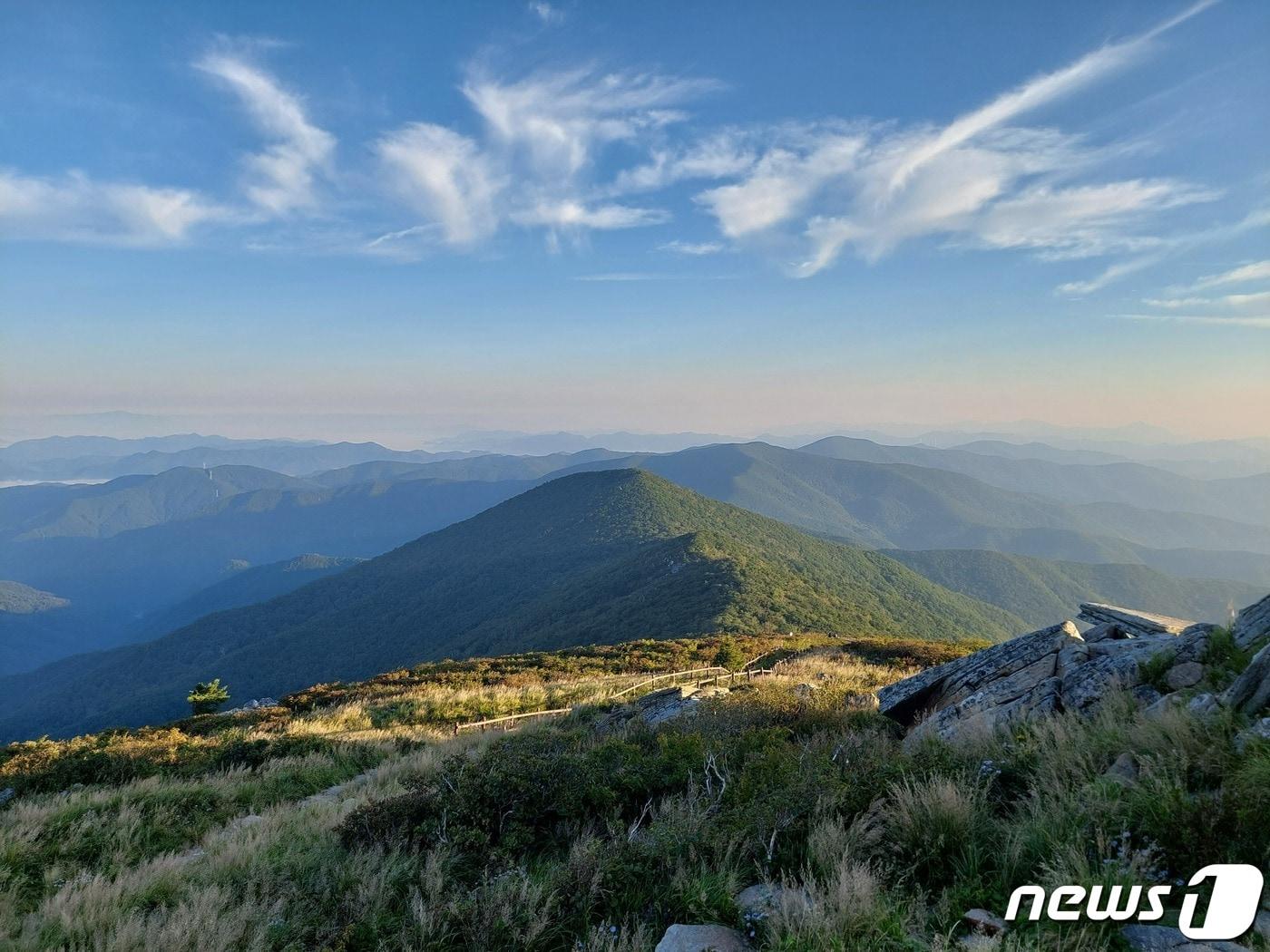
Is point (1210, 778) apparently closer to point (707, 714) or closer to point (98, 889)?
point (707, 714)

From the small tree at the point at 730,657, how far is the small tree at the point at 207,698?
22.3m

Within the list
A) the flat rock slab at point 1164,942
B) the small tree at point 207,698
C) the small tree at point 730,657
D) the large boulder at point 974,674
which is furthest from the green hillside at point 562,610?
the flat rock slab at point 1164,942

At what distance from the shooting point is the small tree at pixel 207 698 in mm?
25188

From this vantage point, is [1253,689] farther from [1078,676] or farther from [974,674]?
[974,674]

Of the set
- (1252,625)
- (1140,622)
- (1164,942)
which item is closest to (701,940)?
(1164,942)

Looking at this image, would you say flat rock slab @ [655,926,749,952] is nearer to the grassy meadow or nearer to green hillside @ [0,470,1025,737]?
the grassy meadow

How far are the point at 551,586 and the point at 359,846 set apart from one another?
142894 mm

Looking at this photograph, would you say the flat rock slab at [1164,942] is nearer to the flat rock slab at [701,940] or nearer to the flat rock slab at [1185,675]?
the flat rock slab at [701,940]

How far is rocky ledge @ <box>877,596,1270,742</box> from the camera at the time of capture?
7.10 m

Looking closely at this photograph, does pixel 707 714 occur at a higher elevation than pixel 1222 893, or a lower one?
lower

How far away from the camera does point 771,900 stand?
4.62m

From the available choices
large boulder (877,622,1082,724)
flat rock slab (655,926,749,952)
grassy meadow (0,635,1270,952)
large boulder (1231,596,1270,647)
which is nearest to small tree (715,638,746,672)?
large boulder (877,622,1082,724)

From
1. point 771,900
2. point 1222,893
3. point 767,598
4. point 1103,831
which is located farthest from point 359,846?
point 767,598

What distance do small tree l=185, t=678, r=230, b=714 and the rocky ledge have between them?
27133mm
